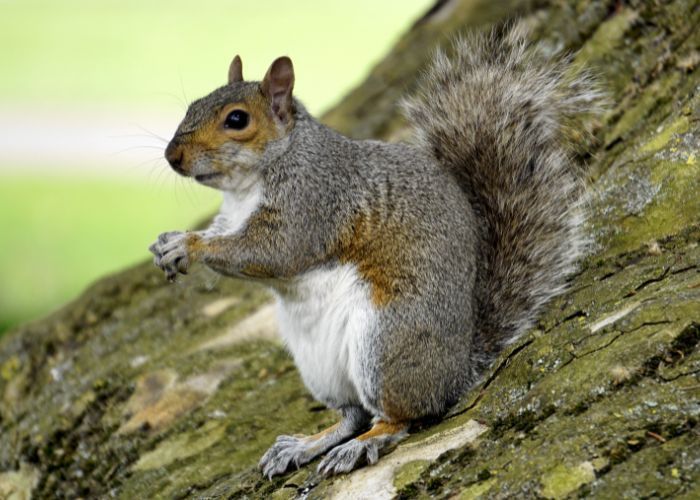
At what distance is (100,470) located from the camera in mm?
2986

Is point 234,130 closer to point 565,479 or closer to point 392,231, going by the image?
point 392,231

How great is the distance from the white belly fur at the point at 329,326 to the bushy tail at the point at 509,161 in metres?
0.30

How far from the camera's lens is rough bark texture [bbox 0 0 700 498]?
1877 millimetres

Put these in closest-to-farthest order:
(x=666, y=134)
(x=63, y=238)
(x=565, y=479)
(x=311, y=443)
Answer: (x=565, y=479) → (x=311, y=443) → (x=666, y=134) → (x=63, y=238)

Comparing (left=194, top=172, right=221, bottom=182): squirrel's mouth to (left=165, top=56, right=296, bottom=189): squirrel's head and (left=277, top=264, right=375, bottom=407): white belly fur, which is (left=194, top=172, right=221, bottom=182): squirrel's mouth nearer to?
(left=165, top=56, right=296, bottom=189): squirrel's head

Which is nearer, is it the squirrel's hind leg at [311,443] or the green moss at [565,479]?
the green moss at [565,479]

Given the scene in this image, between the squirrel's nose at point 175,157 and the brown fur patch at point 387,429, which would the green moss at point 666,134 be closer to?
the brown fur patch at point 387,429

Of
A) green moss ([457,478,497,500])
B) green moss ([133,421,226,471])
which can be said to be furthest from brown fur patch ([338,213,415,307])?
green moss ([133,421,226,471])

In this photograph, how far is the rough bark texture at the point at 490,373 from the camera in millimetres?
1877

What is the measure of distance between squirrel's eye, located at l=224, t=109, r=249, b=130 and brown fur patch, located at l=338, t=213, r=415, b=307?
383 millimetres

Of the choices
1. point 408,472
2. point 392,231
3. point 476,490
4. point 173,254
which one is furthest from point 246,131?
point 476,490

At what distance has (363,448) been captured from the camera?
7.34 feet

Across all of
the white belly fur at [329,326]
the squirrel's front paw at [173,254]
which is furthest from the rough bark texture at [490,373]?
the squirrel's front paw at [173,254]

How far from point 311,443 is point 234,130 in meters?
0.80
